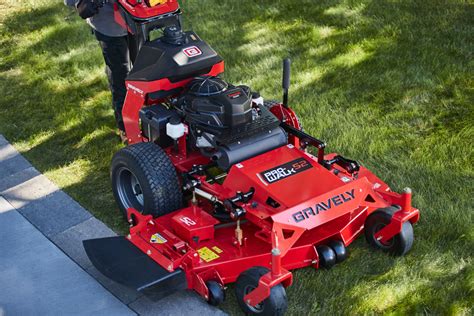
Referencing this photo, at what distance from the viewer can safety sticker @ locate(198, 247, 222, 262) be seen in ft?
17.1

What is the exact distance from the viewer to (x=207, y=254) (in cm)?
A: 527

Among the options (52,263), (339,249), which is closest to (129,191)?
(52,263)

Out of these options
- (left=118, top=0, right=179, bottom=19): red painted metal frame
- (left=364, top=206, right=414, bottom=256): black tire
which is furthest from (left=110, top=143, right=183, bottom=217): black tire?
(left=364, top=206, right=414, bottom=256): black tire

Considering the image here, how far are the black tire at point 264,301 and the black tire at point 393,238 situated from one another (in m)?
1.01

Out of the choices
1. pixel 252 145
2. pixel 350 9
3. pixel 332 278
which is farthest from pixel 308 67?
pixel 332 278

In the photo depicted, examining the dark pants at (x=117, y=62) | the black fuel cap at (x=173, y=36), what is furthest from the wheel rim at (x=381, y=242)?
the dark pants at (x=117, y=62)

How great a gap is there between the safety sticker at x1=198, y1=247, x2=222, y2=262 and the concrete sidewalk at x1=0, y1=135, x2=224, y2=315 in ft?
0.98

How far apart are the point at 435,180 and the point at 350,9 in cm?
378

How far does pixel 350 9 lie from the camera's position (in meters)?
9.66

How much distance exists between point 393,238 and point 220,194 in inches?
50.0

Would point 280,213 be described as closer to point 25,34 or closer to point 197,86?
point 197,86

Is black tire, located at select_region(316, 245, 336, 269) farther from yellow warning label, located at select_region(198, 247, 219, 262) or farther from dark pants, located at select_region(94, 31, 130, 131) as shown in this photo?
dark pants, located at select_region(94, 31, 130, 131)

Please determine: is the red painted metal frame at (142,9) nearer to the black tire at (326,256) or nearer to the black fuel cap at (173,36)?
the black fuel cap at (173,36)

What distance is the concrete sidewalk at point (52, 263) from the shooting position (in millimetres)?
5273
